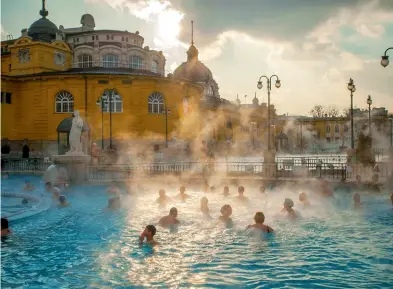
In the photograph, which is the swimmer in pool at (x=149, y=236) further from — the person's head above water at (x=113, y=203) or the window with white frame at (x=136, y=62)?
the window with white frame at (x=136, y=62)

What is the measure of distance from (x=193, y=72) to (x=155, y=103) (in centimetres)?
2769

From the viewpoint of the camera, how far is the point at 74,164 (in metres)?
19.8

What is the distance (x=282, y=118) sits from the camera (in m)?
108

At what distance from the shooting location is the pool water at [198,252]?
768 cm

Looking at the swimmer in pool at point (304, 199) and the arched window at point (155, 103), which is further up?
the arched window at point (155, 103)

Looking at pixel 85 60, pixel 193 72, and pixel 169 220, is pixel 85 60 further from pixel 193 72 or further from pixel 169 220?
pixel 169 220

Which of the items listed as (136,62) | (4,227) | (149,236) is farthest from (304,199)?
(136,62)

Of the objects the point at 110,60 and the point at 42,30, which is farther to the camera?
the point at 110,60

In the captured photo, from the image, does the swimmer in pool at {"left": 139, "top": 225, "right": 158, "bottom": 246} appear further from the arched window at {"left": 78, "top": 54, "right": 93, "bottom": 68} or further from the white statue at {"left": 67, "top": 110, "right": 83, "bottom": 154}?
the arched window at {"left": 78, "top": 54, "right": 93, "bottom": 68}

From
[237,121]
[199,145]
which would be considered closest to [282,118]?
[237,121]

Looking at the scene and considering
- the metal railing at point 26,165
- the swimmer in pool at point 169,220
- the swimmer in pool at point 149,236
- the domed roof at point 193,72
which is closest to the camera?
the swimmer in pool at point 149,236

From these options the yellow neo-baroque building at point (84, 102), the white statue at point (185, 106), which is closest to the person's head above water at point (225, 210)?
the yellow neo-baroque building at point (84, 102)

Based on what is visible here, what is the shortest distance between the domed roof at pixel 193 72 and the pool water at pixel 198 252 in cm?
5473

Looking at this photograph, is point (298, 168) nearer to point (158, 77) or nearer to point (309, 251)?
point (309, 251)
